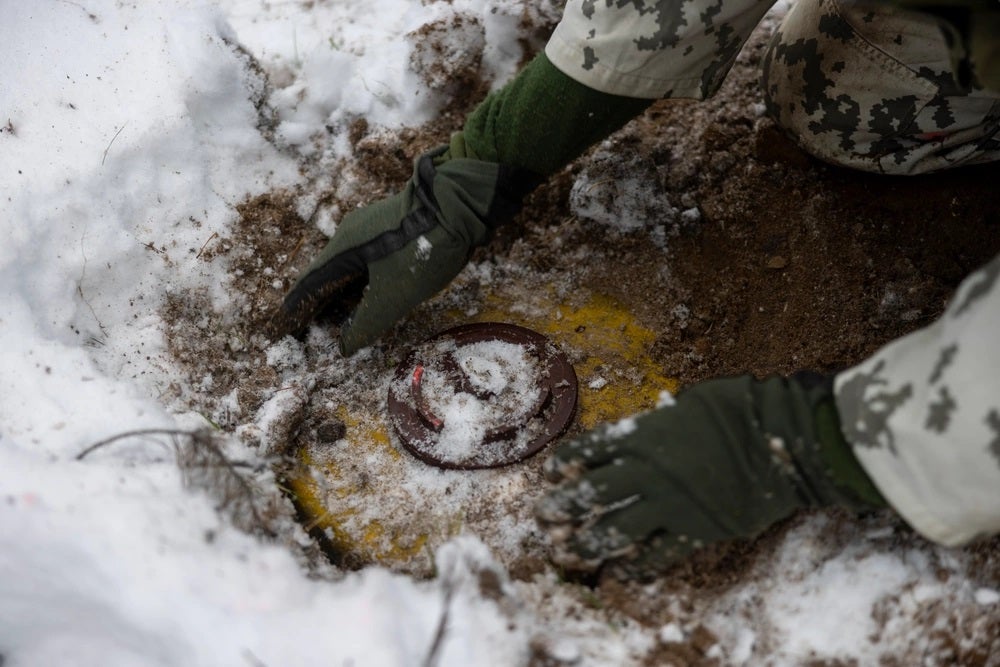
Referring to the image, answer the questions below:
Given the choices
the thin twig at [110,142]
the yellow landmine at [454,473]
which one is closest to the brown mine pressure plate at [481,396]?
the yellow landmine at [454,473]

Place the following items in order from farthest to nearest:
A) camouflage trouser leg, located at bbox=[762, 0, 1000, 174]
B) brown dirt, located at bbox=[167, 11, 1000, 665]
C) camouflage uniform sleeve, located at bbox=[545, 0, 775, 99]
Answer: brown dirt, located at bbox=[167, 11, 1000, 665]
camouflage trouser leg, located at bbox=[762, 0, 1000, 174]
camouflage uniform sleeve, located at bbox=[545, 0, 775, 99]

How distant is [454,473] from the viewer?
75.9 inches

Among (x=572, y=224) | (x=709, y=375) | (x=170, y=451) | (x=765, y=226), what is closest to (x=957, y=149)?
(x=765, y=226)

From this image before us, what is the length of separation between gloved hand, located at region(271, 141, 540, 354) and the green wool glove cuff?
0.05m

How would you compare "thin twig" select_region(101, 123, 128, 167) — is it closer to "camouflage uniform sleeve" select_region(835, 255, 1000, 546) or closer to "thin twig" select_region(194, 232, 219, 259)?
"thin twig" select_region(194, 232, 219, 259)

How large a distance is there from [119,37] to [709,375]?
78.4 inches

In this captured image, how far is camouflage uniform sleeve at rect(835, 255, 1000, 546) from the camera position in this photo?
121 centimetres

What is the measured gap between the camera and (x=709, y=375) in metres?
2.08

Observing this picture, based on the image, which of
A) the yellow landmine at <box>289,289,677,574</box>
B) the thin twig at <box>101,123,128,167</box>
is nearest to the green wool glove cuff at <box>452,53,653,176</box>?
the yellow landmine at <box>289,289,677,574</box>

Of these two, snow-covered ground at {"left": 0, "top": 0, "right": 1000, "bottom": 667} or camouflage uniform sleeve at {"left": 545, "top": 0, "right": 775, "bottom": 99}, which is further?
camouflage uniform sleeve at {"left": 545, "top": 0, "right": 775, "bottom": 99}

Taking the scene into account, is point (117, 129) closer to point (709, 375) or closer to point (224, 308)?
point (224, 308)

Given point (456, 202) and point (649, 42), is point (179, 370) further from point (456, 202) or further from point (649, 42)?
point (649, 42)

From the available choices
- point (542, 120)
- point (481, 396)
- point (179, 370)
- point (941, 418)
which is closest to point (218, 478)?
point (179, 370)

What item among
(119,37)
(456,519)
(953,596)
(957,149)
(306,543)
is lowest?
(953,596)
